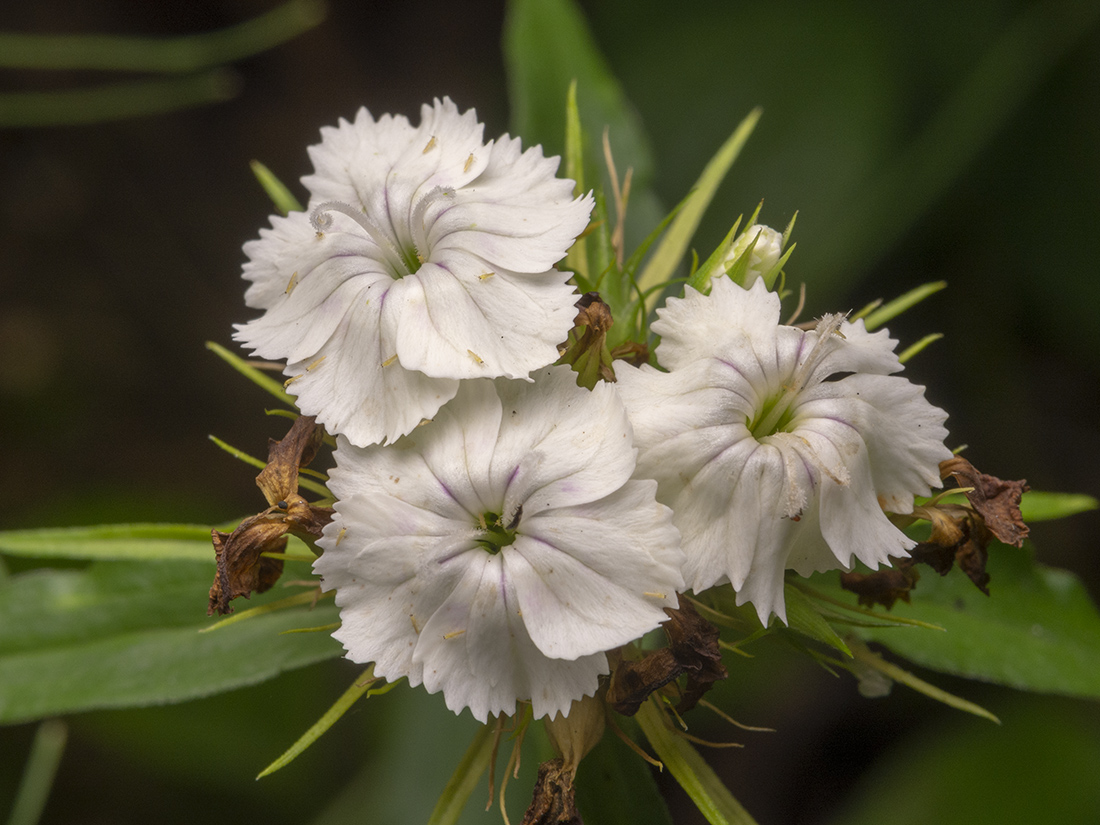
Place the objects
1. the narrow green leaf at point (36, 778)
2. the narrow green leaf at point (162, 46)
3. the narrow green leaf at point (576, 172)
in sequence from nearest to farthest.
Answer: the narrow green leaf at point (576, 172) < the narrow green leaf at point (36, 778) < the narrow green leaf at point (162, 46)

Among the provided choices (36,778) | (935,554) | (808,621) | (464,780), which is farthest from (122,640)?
(935,554)

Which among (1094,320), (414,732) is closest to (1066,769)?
(1094,320)

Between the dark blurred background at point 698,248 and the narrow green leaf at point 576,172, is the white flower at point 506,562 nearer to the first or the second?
the narrow green leaf at point 576,172

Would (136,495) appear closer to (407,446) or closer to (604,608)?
(407,446)

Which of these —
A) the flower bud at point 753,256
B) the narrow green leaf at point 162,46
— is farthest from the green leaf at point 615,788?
the narrow green leaf at point 162,46

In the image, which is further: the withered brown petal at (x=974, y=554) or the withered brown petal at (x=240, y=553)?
the withered brown petal at (x=974, y=554)

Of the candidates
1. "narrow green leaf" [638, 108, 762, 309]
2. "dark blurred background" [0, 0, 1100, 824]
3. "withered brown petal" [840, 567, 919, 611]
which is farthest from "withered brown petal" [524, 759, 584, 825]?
"dark blurred background" [0, 0, 1100, 824]

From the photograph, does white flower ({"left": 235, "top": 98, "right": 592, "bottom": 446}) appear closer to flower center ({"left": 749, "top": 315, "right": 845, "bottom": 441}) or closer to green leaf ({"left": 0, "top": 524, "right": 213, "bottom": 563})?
flower center ({"left": 749, "top": 315, "right": 845, "bottom": 441})
